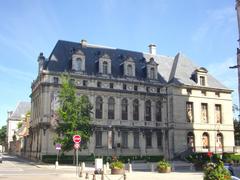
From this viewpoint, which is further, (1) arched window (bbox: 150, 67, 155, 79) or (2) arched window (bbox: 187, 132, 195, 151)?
(1) arched window (bbox: 150, 67, 155, 79)

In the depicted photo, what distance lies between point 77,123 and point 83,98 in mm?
3508

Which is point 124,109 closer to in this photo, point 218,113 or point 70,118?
point 70,118

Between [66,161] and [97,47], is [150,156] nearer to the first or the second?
[66,161]

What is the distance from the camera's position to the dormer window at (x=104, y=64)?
52281mm

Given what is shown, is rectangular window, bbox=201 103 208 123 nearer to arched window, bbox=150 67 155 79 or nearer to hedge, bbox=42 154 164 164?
arched window, bbox=150 67 155 79

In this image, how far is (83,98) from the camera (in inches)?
1706

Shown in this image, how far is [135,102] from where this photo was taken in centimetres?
5397

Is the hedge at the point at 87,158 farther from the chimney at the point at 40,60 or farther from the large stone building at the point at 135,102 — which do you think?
the chimney at the point at 40,60

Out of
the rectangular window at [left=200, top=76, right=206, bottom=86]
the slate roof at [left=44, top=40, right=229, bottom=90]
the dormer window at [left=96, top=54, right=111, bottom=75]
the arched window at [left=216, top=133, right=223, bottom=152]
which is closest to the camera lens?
the slate roof at [left=44, top=40, right=229, bottom=90]

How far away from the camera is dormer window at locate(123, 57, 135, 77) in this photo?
178 feet

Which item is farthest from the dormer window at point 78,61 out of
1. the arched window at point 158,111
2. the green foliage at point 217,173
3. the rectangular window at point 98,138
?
the green foliage at point 217,173

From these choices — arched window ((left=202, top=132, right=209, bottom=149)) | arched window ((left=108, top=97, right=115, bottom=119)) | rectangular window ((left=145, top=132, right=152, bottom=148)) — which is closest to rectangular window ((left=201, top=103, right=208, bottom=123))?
arched window ((left=202, top=132, right=209, bottom=149))

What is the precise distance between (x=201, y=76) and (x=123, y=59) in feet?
45.2

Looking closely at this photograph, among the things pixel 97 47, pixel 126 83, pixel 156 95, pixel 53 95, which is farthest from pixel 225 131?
pixel 53 95
